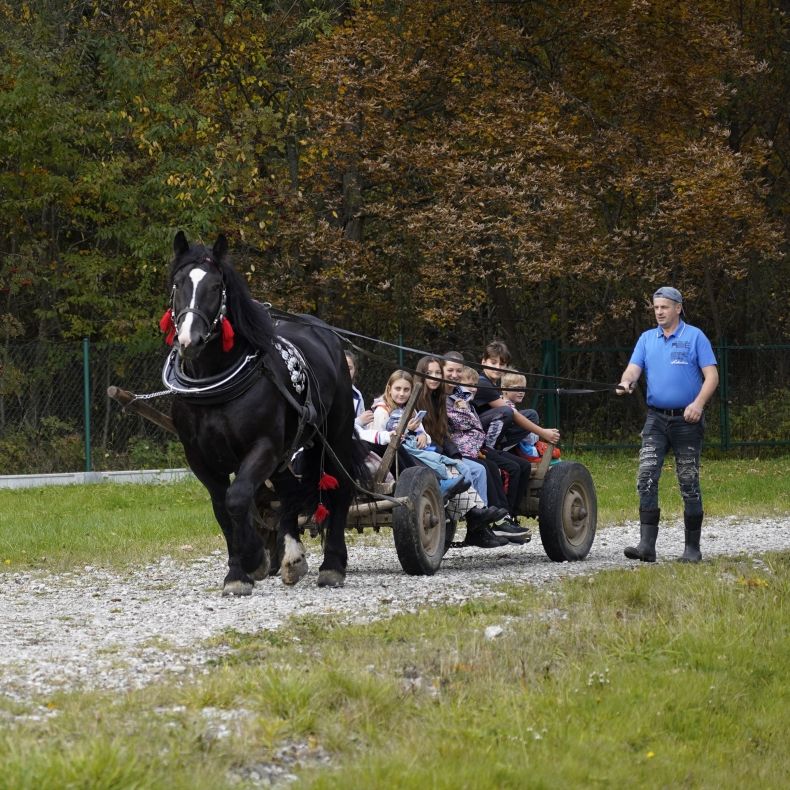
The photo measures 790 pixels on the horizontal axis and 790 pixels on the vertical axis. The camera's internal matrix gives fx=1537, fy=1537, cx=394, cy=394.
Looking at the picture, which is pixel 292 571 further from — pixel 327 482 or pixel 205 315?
pixel 205 315

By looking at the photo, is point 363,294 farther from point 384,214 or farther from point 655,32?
point 655,32

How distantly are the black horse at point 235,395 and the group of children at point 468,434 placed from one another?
4.06 ft

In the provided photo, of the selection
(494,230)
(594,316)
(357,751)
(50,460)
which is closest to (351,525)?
(357,751)

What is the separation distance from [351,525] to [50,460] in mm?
11415

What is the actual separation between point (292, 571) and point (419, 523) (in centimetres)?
94

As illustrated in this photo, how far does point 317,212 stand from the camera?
25266mm

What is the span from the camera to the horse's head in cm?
891

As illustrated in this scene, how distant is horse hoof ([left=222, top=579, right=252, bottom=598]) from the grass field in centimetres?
161

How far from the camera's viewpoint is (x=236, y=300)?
9.41 m

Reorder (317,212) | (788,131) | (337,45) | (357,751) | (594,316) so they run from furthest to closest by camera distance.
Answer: (788,131) < (594,316) < (317,212) < (337,45) < (357,751)

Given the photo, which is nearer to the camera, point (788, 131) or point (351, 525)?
point (351, 525)

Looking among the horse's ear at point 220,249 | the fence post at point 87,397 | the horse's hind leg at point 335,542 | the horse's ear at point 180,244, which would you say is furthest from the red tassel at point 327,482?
the fence post at point 87,397

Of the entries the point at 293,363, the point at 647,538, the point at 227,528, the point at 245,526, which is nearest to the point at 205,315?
the point at 293,363

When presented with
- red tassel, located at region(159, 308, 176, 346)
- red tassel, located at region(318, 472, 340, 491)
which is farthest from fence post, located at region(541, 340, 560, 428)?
red tassel, located at region(159, 308, 176, 346)
